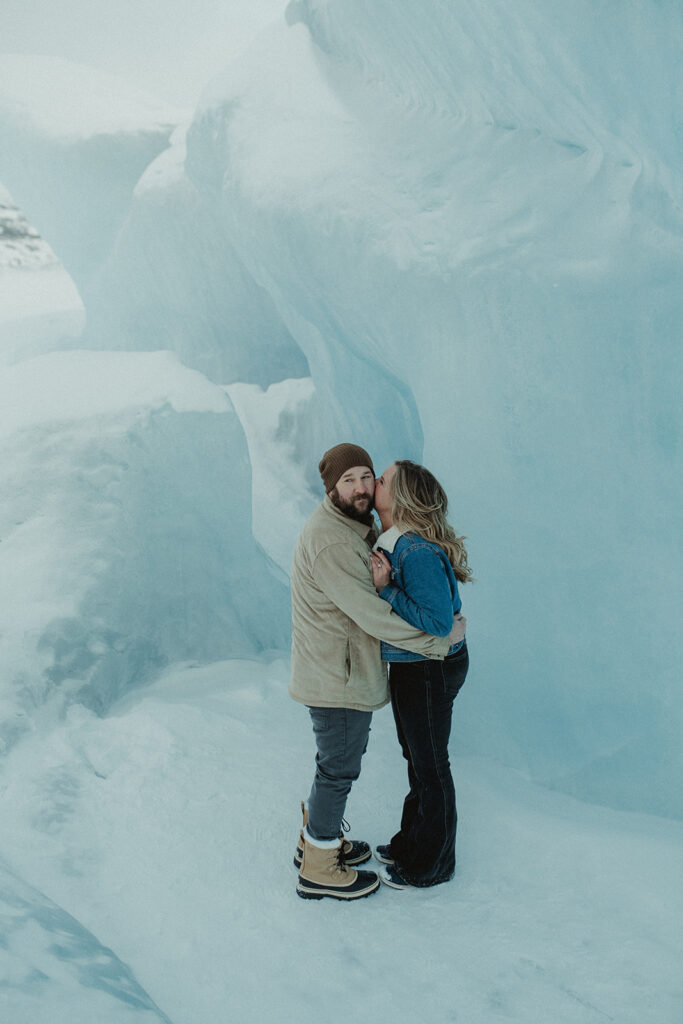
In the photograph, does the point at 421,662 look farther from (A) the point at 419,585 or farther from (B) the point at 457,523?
(B) the point at 457,523

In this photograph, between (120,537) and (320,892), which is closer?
(320,892)

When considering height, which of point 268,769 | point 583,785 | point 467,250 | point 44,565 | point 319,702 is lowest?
point 583,785

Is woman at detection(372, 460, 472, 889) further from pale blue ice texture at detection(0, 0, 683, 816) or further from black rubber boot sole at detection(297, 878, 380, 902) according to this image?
pale blue ice texture at detection(0, 0, 683, 816)

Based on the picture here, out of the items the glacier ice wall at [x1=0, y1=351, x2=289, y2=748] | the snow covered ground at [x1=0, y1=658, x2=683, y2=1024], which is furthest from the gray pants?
the glacier ice wall at [x1=0, y1=351, x2=289, y2=748]

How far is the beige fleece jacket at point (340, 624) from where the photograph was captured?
1734mm

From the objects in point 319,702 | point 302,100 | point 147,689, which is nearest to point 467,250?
point 302,100

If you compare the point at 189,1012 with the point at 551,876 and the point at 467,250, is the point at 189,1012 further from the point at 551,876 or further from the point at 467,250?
the point at 467,250

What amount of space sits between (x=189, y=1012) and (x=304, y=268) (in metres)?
2.79

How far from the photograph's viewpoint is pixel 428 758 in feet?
6.14

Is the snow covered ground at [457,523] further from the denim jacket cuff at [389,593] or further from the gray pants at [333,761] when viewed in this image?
the denim jacket cuff at [389,593]

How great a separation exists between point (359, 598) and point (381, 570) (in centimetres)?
9

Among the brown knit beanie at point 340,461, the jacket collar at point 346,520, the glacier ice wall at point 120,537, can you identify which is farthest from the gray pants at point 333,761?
the glacier ice wall at point 120,537

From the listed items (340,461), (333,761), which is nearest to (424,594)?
(340,461)

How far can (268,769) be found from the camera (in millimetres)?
2426
